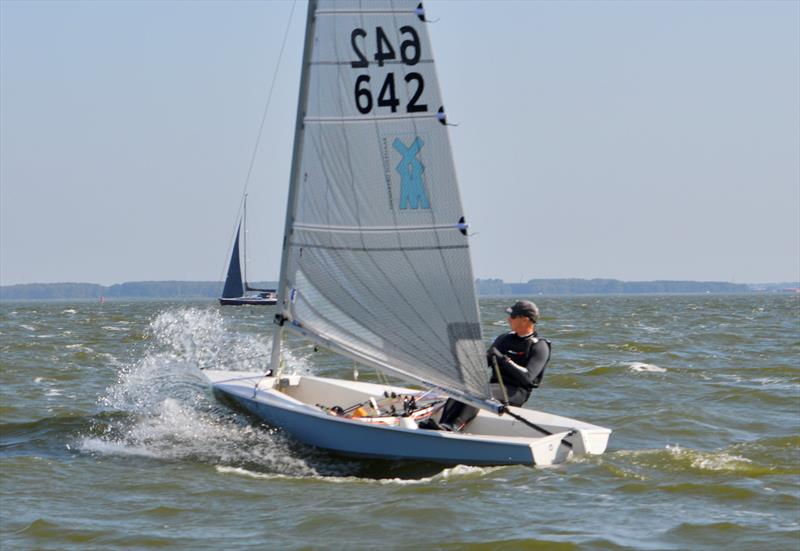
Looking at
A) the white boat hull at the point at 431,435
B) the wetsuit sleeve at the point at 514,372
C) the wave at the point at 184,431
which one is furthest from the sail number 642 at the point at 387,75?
the wave at the point at 184,431

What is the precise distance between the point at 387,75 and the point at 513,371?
3.10 meters

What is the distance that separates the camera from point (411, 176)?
11.1 metres

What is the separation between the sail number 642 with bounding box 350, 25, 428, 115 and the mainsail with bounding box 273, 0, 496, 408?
0.04 ft

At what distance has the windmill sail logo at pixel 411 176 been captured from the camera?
36.3 ft

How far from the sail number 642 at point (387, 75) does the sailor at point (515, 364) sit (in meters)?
2.24

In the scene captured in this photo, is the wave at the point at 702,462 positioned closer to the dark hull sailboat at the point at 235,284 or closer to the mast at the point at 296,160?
the mast at the point at 296,160

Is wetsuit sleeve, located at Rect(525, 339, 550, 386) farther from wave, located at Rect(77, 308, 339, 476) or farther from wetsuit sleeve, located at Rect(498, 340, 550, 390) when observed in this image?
wave, located at Rect(77, 308, 339, 476)

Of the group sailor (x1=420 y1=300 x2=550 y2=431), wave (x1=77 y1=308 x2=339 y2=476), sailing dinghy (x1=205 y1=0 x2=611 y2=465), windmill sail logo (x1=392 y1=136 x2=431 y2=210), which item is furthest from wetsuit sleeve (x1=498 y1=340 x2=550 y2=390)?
wave (x1=77 y1=308 x2=339 y2=476)

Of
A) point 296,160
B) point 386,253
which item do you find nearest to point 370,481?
point 386,253

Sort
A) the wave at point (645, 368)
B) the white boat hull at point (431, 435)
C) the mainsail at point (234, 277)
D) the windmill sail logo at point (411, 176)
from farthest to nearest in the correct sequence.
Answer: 1. the mainsail at point (234, 277)
2. the wave at point (645, 368)
3. the windmill sail logo at point (411, 176)
4. the white boat hull at point (431, 435)

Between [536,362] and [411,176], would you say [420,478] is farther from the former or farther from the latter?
[411,176]

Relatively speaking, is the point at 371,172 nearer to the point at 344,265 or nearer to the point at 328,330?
the point at 344,265

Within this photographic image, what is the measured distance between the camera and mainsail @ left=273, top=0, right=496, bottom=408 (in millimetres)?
11023

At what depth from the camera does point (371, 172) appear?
1145 cm
